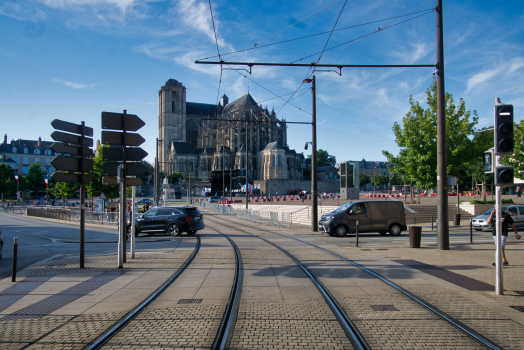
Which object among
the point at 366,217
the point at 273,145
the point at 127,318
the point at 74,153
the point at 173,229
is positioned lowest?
the point at 173,229

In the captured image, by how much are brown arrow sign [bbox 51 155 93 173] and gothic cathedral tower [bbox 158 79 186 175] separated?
121178 millimetres

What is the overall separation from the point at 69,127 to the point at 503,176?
9479mm

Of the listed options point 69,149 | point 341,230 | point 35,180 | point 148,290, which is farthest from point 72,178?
point 35,180

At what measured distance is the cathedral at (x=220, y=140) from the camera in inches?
4149

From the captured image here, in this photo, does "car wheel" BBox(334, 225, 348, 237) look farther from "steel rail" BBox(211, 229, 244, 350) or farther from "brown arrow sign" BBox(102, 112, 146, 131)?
"brown arrow sign" BBox(102, 112, 146, 131)

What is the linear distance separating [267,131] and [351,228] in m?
95.5

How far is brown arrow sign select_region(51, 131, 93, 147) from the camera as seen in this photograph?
871 centimetres

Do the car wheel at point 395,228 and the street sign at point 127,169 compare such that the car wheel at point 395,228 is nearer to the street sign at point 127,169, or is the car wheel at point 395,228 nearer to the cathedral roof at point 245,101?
the street sign at point 127,169

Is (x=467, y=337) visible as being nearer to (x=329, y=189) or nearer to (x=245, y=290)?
(x=245, y=290)

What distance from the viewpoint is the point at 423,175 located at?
91.9ft

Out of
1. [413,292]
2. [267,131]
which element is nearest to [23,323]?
[413,292]

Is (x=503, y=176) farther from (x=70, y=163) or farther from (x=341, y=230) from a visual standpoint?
(x=341, y=230)

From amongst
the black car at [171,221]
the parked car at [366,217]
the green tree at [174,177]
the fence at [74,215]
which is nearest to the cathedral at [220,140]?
the green tree at [174,177]

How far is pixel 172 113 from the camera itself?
129875 millimetres
